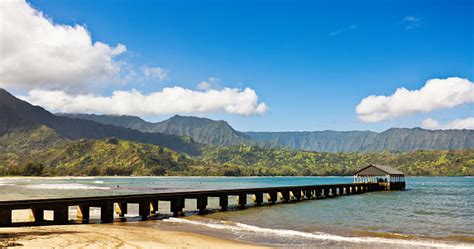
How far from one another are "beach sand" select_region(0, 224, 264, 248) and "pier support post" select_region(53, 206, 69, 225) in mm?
3908

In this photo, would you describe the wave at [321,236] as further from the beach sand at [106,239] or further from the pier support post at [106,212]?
the pier support post at [106,212]

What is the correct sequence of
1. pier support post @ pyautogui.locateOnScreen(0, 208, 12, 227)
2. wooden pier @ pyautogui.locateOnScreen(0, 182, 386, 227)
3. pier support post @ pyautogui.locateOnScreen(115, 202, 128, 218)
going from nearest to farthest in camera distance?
pier support post @ pyautogui.locateOnScreen(0, 208, 12, 227) → wooden pier @ pyautogui.locateOnScreen(0, 182, 386, 227) → pier support post @ pyautogui.locateOnScreen(115, 202, 128, 218)

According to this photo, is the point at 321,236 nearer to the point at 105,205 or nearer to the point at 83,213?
the point at 105,205

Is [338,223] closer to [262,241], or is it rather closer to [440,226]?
[440,226]

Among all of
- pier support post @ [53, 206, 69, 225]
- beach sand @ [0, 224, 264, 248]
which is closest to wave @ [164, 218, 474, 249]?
beach sand @ [0, 224, 264, 248]

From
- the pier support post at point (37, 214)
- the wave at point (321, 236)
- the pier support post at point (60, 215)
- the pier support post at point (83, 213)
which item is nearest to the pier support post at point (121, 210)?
the pier support post at point (83, 213)

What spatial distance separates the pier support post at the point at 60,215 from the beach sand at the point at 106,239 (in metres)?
3.91

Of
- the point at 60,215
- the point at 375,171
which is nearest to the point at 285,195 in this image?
the point at 60,215

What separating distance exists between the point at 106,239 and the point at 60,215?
32.2 feet

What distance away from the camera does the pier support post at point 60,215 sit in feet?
96.6

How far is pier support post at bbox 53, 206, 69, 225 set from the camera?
2945 cm

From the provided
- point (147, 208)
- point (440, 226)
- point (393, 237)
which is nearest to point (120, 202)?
point (147, 208)

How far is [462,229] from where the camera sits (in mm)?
32562

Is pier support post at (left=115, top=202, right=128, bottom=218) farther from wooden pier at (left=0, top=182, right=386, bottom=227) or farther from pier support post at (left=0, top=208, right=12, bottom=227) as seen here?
pier support post at (left=0, top=208, right=12, bottom=227)
